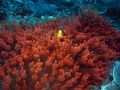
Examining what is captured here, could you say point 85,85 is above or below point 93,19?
below

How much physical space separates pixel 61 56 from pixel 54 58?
156mm

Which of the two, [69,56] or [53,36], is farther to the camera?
[53,36]

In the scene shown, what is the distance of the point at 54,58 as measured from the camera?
4.61 metres

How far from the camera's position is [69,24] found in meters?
6.22

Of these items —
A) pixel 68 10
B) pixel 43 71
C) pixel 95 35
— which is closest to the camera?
pixel 43 71

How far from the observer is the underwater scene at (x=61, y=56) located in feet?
13.9

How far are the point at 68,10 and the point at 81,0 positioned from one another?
879mm

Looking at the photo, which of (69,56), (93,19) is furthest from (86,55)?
(93,19)

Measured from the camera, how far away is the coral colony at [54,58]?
13.9 ft

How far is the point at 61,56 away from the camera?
15.1ft

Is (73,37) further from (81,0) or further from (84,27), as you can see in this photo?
(81,0)

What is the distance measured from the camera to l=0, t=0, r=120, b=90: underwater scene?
167 inches

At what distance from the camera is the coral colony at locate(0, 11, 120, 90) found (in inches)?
167

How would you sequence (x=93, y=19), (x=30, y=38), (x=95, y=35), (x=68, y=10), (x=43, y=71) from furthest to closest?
(x=68, y=10) < (x=93, y=19) < (x=95, y=35) < (x=30, y=38) < (x=43, y=71)
